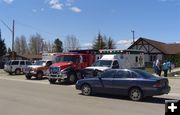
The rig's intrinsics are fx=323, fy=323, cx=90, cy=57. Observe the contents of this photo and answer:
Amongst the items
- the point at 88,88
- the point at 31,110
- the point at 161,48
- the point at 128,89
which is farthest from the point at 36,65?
the point at 161,48

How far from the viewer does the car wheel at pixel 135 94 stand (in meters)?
13.4

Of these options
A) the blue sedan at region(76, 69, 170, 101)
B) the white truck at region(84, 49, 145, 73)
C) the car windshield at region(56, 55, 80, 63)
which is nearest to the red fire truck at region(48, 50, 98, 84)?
the car windshield at region(56, 55, 80, 63)

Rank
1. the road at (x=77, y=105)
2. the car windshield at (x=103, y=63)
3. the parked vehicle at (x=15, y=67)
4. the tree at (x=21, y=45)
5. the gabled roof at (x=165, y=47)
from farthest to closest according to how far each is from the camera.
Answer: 1. the tree at (x=21, y=45)
2. the gabled roof at (x=165, y=47)
3. the parked vehicle at (x=15, y=67)
4. the car windshield at (x=103, y=63)
5. the road at (x=77, y=105)

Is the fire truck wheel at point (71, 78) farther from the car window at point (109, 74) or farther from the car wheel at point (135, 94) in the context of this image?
the car wheel at point (135, 94)

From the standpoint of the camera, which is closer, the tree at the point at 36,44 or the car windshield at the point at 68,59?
the car windshield at the point at 68,59

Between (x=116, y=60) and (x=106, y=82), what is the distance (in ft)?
38.2

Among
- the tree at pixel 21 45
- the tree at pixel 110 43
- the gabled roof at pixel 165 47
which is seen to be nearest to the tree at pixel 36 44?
the tree at pixel 21 45

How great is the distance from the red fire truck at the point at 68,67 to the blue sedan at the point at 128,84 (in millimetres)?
8797

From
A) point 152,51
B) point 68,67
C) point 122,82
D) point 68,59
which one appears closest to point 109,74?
point 122,82

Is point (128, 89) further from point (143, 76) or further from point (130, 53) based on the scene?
point (130, 53)

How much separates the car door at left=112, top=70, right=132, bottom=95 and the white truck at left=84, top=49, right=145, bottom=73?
9.57 metres

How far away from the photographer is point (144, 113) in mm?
9656

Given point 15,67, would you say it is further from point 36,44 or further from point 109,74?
point 36,44

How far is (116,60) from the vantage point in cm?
2616
